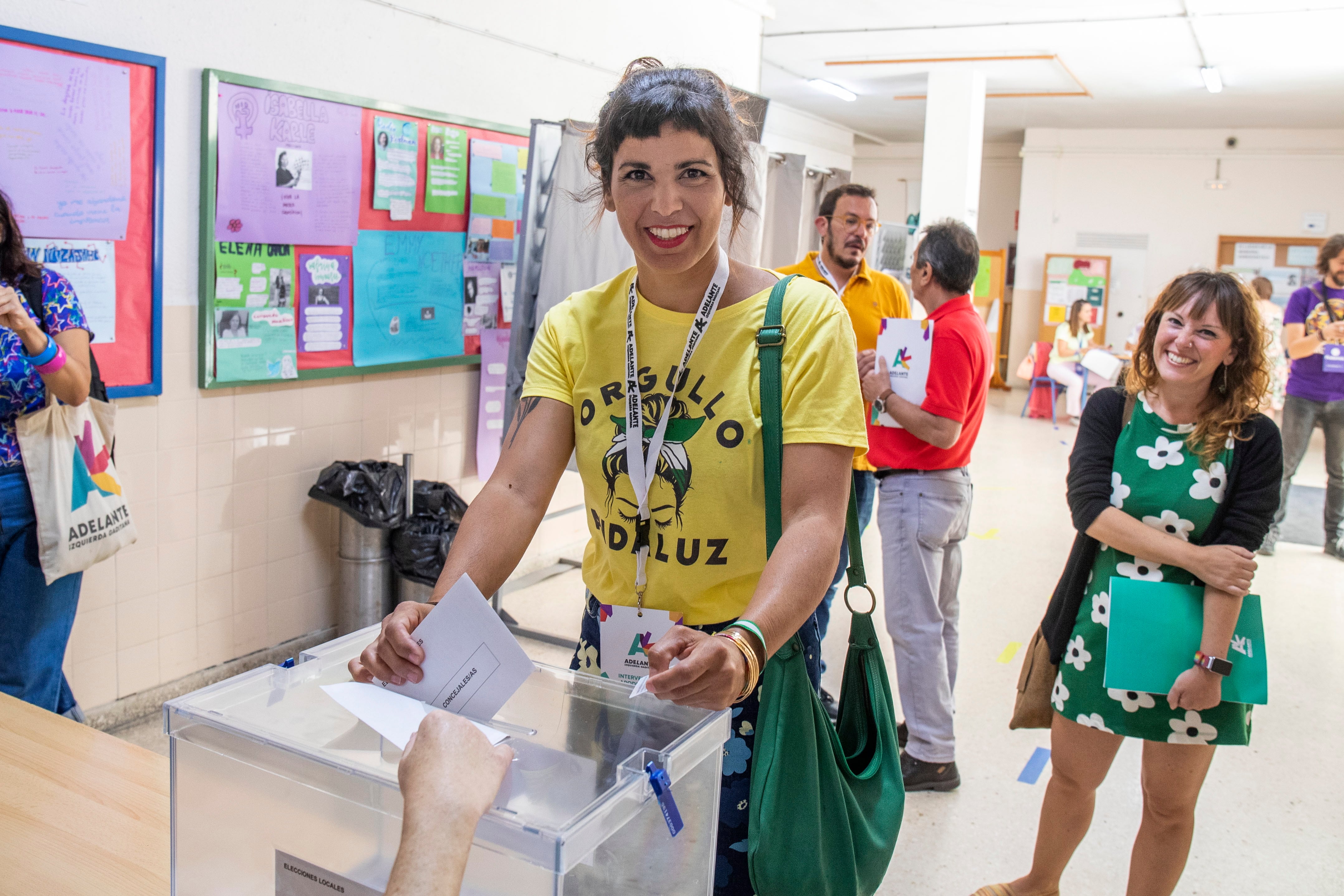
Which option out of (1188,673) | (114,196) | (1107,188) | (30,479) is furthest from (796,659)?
(1107,188)

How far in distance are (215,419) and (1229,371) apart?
118 inches

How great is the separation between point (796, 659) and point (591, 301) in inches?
22.4

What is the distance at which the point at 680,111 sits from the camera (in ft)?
4.06

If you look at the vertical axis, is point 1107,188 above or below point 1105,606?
above

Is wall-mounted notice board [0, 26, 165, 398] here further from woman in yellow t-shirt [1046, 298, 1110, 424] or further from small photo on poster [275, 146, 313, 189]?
woman in yellow t-shirt [1046, 298, 1110, 424]

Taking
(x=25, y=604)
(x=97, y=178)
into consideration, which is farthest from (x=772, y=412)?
(x=97, y=178)

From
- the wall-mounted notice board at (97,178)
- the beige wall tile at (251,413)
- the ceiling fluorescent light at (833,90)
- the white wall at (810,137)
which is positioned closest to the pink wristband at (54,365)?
the wall-mounted notice board at (97,178)

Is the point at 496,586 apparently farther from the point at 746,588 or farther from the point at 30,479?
the point at 30,479

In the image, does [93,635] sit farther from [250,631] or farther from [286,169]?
[286,169]

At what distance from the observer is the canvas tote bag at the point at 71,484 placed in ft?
8.23

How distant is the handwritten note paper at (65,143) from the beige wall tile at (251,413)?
26.4 inches

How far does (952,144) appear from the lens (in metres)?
10.1

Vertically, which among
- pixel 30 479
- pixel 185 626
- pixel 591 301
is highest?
pixel 591 301

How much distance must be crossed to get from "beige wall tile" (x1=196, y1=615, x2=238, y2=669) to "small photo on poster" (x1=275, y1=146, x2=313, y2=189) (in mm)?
1528
